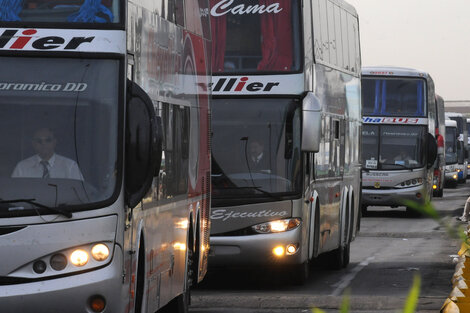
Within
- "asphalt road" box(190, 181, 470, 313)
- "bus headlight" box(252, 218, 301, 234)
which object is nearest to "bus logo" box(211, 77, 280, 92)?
"bus headlight" box(252, 218, 301, 234)

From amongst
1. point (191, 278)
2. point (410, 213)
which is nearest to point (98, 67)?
point (191, 278)

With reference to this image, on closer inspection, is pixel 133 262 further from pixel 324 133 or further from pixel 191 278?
pixel 324 133

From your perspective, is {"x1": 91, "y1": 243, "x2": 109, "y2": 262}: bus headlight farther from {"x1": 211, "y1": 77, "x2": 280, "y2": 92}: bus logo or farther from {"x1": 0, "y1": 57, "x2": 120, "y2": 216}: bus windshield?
{"x1": 211, "y1": 77, "x2": 280, "y2": 92}: bus logo

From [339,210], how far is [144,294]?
1010 cm

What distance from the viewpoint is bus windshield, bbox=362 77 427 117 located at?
111 ft

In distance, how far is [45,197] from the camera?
7539mm

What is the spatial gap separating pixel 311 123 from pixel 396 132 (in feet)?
64.4

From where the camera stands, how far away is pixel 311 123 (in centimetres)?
1465

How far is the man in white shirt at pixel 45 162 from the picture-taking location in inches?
296

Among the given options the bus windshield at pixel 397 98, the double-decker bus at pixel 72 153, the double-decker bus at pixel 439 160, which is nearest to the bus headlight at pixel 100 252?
the double-decker bus at pixel 72 153

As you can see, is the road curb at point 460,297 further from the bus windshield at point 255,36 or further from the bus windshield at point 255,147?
the bus windshield at point 255,36

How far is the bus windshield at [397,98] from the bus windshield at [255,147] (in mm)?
19333

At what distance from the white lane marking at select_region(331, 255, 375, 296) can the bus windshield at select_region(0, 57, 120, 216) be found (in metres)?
7.51

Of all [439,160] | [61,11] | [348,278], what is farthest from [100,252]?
[439,160]
